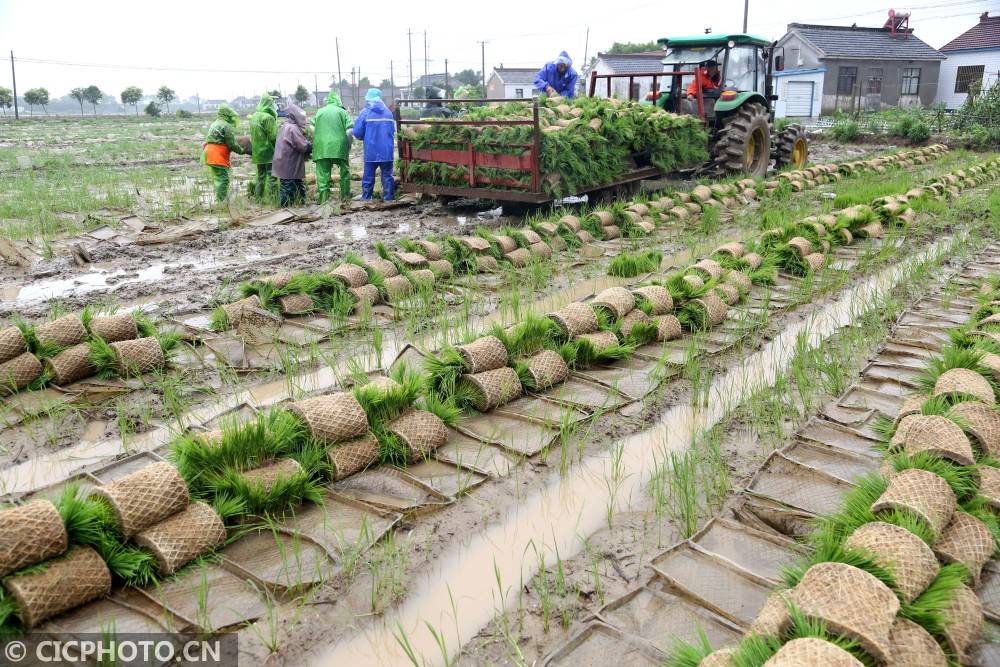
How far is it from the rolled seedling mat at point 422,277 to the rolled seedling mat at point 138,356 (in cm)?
214

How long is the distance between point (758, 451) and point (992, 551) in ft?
3.78

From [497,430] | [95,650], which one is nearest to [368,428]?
[497,430]

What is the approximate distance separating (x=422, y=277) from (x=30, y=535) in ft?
13.2

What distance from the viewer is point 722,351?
4.91m

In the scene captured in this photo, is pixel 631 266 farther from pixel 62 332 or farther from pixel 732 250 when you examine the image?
pixel 62 332

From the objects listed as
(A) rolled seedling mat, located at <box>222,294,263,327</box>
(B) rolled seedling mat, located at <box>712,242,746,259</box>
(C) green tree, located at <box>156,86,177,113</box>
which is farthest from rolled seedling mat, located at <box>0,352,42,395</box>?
(C) green tree, located at <box>156,86,177,113</box>

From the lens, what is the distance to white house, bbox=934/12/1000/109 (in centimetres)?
2984

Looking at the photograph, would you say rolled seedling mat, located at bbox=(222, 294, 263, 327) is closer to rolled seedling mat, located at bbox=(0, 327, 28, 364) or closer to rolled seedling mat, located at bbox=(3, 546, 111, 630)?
rolled seedling mat, located at bbox=(0, 327, 28, 364)

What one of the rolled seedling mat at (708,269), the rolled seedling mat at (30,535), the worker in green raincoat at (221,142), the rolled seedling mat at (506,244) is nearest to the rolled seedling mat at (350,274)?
the rolled seedling mat at (506,244)

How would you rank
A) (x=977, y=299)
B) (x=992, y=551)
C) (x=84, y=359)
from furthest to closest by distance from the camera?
(x=977, y=299), (x=84, y=359), (x=992, y=551)

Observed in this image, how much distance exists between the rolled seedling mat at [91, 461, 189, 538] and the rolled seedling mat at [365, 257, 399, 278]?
133 inches

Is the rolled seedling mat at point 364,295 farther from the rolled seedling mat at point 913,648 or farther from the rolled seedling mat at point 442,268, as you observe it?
the rolled seedling mat at point 913,648

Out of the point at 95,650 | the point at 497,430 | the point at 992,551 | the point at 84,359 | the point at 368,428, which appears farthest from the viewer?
the point at 84,359

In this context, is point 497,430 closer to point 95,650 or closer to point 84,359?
point 95,650
